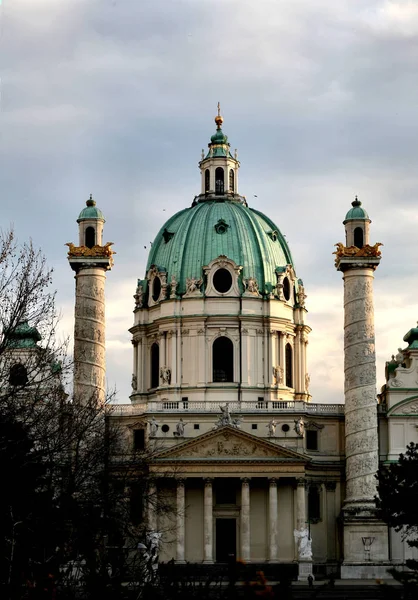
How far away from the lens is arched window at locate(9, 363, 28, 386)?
43.6m

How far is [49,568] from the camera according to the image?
104ft

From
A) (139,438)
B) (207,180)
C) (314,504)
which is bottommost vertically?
(314,504)

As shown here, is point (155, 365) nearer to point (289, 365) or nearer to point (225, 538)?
point (289, 365)

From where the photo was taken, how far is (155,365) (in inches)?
4031

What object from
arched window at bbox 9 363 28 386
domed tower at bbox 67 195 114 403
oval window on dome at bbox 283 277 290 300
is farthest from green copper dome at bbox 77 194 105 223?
arched window at bbox 9 363 28 386

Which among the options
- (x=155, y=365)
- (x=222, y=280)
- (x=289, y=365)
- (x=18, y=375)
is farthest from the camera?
(x=289, y=365)

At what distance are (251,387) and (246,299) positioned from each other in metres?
6.75

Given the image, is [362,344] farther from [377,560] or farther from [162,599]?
[162,599]

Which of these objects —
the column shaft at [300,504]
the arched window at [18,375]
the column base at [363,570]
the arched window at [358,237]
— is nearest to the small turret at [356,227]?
the arched window at [358,237]

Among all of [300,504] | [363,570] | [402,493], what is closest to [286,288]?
[300,504]

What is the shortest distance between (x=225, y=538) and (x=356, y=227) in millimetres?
22703

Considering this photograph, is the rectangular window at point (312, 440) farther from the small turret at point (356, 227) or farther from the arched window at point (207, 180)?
the arched window at point (207, 180)

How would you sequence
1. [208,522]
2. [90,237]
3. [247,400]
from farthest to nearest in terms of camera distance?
[247,400] → [90,237] → [208,522]

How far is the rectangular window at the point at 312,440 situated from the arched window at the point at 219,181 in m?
22.1
